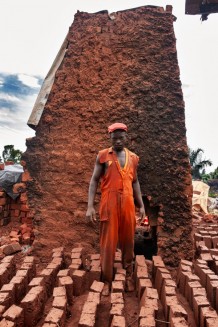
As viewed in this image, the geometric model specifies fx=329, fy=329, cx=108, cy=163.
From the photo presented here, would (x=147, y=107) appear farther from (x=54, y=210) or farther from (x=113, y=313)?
(x=113, y=313)

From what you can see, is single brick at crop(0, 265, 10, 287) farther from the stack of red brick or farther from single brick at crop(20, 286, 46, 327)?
the stack of red brick

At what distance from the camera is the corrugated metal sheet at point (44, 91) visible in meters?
4.75

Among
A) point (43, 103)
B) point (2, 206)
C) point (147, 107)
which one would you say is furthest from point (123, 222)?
point (2, 206)

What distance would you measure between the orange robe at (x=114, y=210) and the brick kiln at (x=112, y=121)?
92cm

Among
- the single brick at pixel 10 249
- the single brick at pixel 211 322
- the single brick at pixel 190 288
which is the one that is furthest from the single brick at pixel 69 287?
the single brick at pixel 10 249

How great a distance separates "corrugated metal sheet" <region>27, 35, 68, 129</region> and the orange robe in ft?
5.07

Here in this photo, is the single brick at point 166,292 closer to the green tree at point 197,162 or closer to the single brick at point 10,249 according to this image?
the single brick at point 10,249

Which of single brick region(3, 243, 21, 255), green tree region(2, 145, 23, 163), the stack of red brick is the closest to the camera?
single brick region(3, 243, 21, 255)

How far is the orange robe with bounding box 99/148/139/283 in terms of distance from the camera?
3543mm

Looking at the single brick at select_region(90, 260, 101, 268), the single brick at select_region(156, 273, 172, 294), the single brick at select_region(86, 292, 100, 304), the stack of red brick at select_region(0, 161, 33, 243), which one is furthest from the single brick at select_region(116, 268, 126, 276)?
the stack of red brick at select_region(0, 161, 33, 243)

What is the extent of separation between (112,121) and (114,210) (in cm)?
155

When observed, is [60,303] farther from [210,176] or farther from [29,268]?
[210,176]

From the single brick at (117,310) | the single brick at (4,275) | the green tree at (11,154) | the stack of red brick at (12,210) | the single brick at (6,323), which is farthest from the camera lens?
the green tree at (11,154)

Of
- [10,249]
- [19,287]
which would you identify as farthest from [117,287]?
[10,249]
